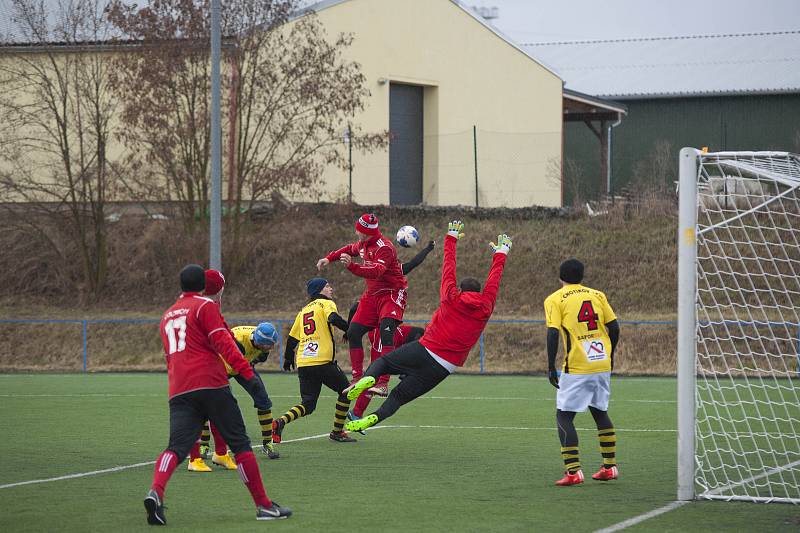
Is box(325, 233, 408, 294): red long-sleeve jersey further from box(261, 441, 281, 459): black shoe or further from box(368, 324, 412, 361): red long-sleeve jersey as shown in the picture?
box(261, 441, 281, 459): black shoe

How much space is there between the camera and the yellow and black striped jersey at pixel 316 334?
1250cm

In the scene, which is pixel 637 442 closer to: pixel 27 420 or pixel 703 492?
pixel 703 492

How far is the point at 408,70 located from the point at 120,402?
19.0 metres

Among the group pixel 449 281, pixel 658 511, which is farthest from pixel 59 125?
pixel 658 511

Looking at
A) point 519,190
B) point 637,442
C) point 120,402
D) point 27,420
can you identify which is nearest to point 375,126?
point 519,190

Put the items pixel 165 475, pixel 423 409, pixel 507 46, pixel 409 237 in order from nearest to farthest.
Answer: pixel 165 475 → pixel 409 237 → pixel 423 409 → pixel 507 46

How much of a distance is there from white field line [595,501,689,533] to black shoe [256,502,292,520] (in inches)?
93.6

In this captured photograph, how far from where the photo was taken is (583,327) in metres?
9.84

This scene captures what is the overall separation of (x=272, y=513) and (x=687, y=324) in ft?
12.4

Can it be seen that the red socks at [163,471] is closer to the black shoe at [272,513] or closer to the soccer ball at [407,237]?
the black shoe at [272,513]

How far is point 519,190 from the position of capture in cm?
3219

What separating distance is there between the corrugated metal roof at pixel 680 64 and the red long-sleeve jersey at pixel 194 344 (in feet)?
126

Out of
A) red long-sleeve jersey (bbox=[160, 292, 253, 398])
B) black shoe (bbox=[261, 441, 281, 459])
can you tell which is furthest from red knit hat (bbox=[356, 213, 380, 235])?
red long-sleeve jersey (bbox=[160, 292, 253, 398])

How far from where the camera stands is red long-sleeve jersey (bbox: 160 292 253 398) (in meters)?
8.03
